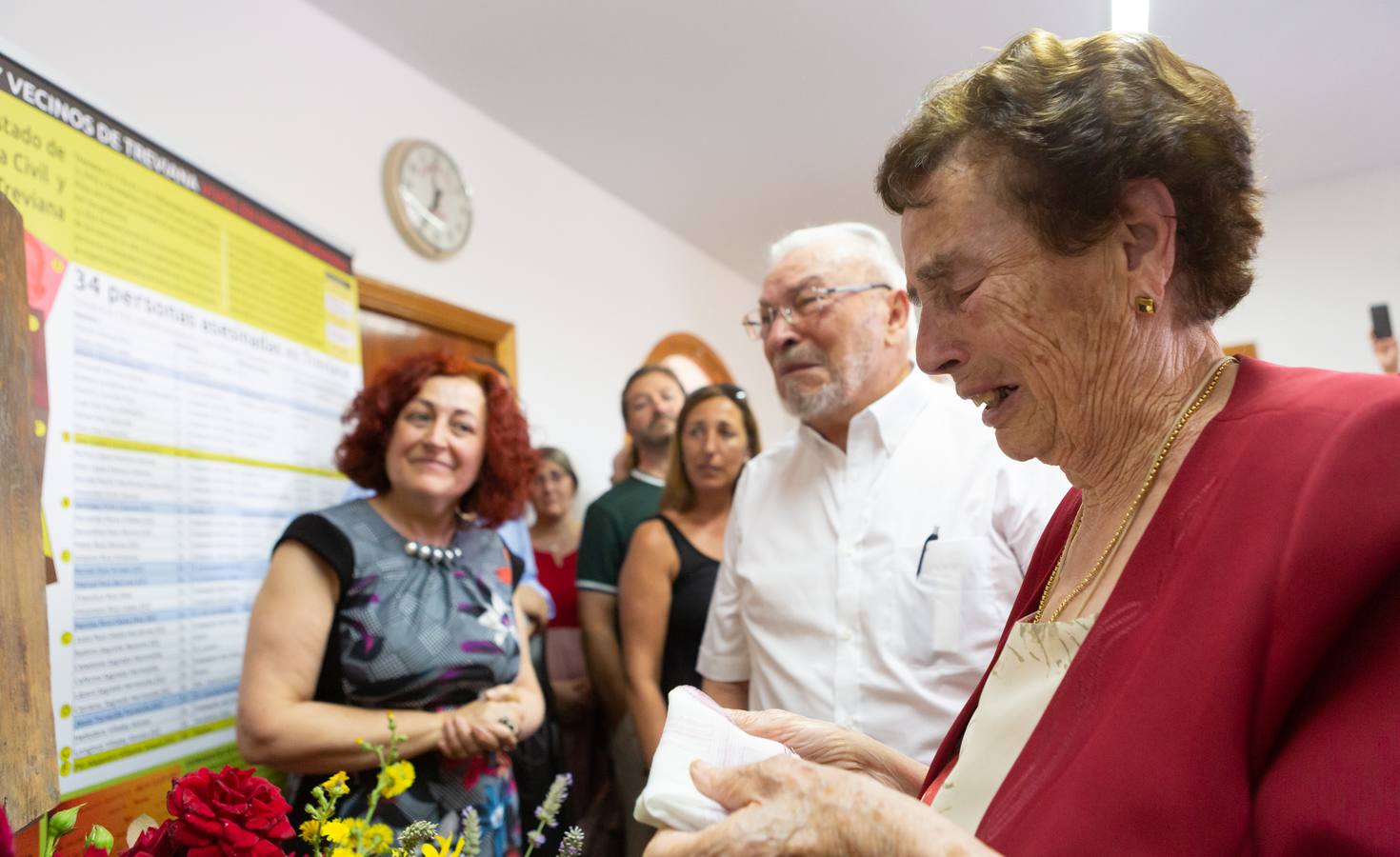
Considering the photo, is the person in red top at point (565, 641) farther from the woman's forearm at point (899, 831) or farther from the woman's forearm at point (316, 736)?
the woman's forearm at point (899, 831)

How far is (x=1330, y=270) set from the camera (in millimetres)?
4988

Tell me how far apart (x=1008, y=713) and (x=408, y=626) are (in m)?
1.24

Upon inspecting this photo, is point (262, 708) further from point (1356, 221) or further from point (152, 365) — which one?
point (1356, 221)

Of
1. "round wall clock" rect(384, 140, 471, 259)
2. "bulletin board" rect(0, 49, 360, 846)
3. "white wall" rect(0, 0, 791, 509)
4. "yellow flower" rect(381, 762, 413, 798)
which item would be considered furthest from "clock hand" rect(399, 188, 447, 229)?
"yellow flower" rect(381, 762, 413, 798)

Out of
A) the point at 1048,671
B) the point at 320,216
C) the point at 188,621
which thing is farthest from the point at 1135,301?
the point at 320,216

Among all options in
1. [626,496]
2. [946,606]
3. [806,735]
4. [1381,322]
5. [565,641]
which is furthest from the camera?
[1381,322]

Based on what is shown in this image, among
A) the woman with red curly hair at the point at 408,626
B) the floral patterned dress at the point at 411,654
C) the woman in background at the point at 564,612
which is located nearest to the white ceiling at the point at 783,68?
the woman in background at the point at 564,612

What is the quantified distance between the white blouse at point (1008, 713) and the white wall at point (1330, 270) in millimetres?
4944

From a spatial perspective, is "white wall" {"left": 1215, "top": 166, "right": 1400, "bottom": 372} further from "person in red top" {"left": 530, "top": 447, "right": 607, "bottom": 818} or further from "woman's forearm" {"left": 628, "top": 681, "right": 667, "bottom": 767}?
"woman's forearm" {"left": 628, "top": 681, "right": 667, "bottom": 767}

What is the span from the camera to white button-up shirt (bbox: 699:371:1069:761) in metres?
1.51

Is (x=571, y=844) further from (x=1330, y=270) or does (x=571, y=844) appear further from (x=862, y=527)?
(x=1330, y=270)

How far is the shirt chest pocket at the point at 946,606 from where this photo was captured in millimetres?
1492

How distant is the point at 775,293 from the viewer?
1829mm

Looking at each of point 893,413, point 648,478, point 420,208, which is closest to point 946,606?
point 893,413
